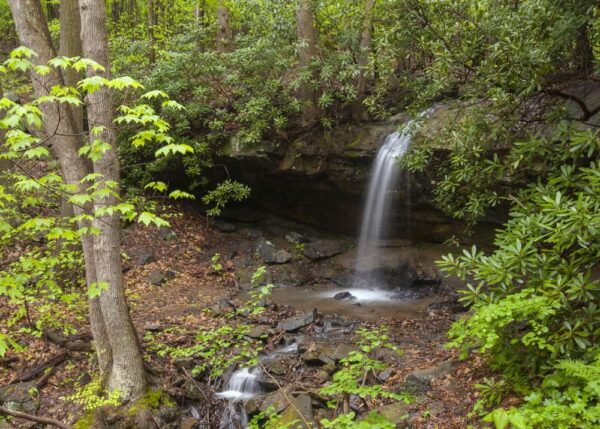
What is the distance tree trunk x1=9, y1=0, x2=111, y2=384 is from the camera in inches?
219

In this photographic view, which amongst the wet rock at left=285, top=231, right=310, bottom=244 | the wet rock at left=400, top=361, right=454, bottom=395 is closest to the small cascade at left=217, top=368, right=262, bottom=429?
the wet rock at left=400, top=361, right=454, bottom=395

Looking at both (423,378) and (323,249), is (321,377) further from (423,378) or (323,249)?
(323,249)

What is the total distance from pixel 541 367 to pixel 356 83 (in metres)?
8.52

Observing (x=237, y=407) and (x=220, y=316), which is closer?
(x=237, y=407)

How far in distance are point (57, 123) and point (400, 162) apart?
16.4 feet

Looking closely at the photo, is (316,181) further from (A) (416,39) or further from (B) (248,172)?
(A) (416,39)

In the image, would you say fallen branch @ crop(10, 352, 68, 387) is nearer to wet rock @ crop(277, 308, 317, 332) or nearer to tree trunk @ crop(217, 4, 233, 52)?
wet rock @ crop(277, 308, 317, 332)

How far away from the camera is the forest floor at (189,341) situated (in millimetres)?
5031

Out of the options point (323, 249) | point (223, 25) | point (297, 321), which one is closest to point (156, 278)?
point (297, 321)

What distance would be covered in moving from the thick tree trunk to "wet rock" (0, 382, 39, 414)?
1.05m

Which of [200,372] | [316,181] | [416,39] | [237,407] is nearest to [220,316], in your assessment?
[200,372]

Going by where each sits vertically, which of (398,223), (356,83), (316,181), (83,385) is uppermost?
(356,83)

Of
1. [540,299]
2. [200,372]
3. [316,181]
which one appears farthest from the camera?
[316,181]

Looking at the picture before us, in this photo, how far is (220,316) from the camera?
869 cm
